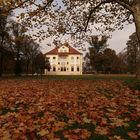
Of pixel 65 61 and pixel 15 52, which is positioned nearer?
pixel 15 52

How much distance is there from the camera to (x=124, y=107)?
10.5 metres

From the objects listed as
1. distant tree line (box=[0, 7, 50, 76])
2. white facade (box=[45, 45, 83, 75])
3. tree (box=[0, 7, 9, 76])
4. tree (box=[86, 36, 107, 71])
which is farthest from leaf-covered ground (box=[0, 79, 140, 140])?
white facade (box=[45, 45, 83, 75])

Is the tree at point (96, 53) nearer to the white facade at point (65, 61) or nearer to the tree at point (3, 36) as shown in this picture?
the white facade at point (65, 61)

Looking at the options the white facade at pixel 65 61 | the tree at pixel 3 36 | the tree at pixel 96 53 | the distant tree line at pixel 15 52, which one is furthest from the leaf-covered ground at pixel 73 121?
the white facade at pixel 65 61

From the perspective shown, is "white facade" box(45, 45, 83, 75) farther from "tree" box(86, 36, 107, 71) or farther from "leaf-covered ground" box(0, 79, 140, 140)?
"leaf-covered ground" box(0, 79, 140, 140)

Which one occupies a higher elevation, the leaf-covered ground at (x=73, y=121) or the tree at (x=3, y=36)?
the tree at (x=3, y=36)

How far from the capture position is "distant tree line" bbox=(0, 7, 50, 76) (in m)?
66.4

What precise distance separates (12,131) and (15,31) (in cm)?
7525

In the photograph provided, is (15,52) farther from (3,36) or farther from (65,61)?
(65,61)

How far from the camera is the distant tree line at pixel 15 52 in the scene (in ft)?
218

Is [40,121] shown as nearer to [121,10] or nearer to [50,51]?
[121,10]

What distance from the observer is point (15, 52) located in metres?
82.1

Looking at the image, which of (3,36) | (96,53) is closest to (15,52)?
(3,36)

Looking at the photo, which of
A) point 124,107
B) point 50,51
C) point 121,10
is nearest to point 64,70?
point 50,51
